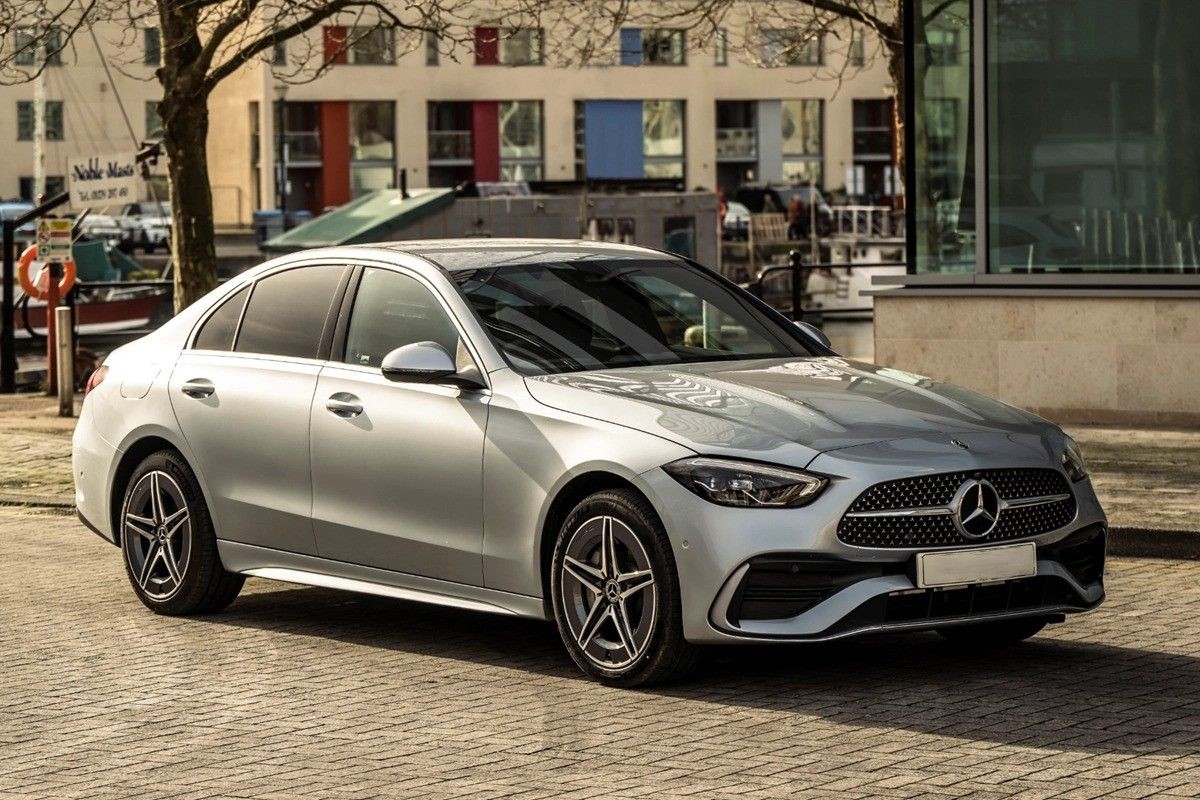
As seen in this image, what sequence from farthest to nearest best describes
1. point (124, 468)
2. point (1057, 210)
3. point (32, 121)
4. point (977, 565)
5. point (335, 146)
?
point (32, 121) → point (335, 146) → point (1057, 210) → point (124, 468) → point (977, 565)

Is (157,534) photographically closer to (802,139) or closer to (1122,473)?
(1122,473)

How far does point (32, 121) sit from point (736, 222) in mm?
34966

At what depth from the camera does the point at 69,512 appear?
1381cm

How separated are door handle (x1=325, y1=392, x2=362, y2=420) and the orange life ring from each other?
1447cm

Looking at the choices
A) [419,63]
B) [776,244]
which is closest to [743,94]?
[419,63]

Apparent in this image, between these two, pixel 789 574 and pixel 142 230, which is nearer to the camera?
pixel 789 574

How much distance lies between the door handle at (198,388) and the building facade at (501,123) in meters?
78.5

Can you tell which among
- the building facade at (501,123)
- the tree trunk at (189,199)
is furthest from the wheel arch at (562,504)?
the building facade at (501,123)

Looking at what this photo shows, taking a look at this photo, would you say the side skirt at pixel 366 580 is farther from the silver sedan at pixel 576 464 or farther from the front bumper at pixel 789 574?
the front bumper at pixel 789 574

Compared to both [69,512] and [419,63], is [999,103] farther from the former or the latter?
[419,63]

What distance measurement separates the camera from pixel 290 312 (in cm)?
932

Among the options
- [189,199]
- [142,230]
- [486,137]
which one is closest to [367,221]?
[189,199]

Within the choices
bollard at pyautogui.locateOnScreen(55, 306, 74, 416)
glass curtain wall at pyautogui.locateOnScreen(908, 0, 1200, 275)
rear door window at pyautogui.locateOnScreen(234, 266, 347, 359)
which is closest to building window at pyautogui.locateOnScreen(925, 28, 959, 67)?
glass curtain wall at pyautogui.locateOnScreen(908, 0, 1200, 275)

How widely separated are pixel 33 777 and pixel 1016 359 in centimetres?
1213
